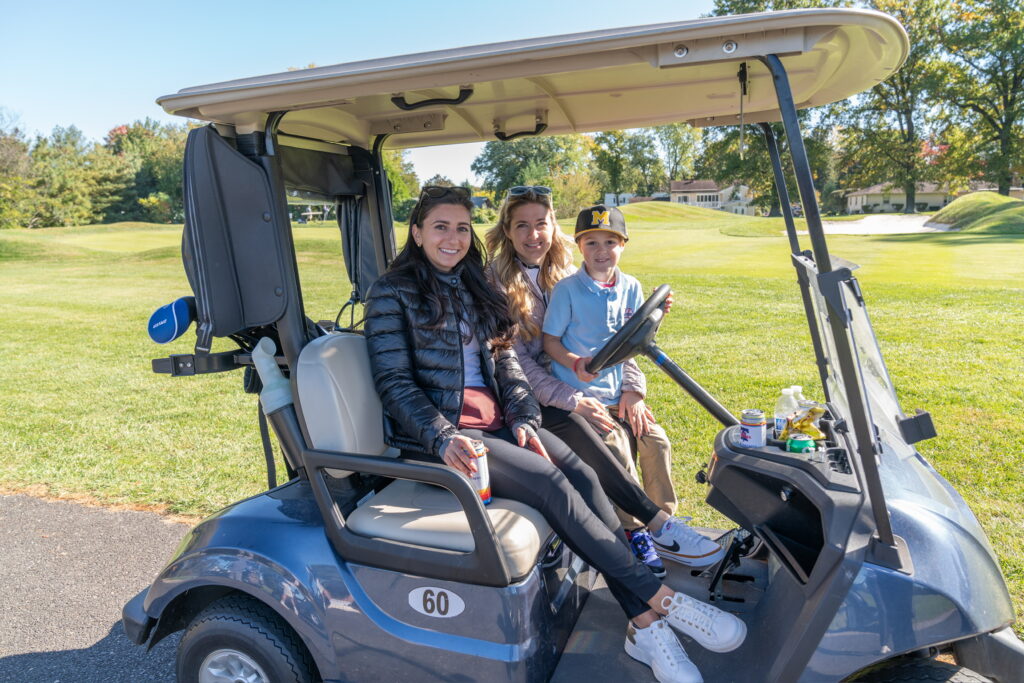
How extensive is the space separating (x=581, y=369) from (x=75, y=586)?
2473 mm

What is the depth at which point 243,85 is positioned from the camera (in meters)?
1.88

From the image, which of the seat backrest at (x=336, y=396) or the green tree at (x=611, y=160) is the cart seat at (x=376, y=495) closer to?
the seat backrest at (x=336, y=396)

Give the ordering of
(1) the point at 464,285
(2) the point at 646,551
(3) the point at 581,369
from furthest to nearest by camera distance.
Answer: (3) the point at 581,369, (1) the point at 464,285, (2) the point at 646,551

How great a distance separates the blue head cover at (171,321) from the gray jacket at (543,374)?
4.06 feet

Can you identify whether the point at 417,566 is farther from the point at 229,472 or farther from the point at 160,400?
the point at 160,400

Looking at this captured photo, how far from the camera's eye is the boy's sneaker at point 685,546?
8.13 ft

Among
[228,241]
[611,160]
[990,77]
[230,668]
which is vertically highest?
[990,77]

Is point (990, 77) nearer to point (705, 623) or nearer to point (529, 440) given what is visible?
point (529, 440)

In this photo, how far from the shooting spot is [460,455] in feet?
6.91

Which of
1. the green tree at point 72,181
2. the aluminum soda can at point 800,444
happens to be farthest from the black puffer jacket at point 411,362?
the green tree at point 72,181

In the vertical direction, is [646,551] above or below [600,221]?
below

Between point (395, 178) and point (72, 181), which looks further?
point (72, 181)

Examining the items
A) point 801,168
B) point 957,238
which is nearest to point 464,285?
point 801,168

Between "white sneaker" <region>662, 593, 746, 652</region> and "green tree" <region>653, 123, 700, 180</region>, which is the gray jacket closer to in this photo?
"white sneaker" <region>662, 593, 746, 652</region>
